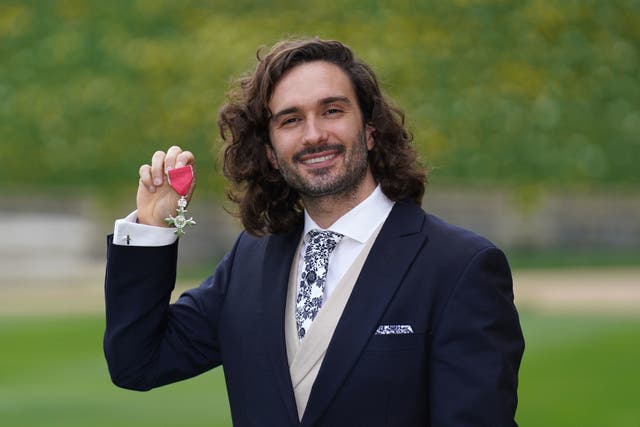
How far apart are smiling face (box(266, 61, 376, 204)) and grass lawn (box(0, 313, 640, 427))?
569 cm

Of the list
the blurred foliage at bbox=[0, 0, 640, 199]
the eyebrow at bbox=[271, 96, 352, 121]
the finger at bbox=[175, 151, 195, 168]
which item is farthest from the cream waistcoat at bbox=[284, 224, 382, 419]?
the blurred foliage at bbox=[0, 0, 640, 199]

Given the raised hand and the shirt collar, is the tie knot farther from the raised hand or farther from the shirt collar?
the raised hand

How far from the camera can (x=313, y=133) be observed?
3336 mm

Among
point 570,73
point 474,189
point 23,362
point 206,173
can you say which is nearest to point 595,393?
point 570,73

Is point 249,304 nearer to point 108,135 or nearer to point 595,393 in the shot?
point 595,393

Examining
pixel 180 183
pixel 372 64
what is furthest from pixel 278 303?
pixel 372 64

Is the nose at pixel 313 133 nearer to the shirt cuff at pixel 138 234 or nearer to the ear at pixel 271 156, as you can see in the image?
the ear at pixel 271 156

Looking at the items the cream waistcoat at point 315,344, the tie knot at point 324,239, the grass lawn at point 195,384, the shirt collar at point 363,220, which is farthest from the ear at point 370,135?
the grass lawn at point 195,384

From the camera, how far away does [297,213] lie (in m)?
3.67

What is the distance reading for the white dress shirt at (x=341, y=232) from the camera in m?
3.36

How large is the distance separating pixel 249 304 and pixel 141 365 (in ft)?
1.21

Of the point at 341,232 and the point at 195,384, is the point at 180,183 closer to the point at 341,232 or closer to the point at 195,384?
the point at 341,232

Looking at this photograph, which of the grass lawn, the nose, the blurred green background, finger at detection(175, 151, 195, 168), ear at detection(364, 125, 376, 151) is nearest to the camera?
the nose

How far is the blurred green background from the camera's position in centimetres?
1051
